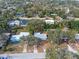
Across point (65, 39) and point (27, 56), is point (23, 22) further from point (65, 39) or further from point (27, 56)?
point (27, 56)

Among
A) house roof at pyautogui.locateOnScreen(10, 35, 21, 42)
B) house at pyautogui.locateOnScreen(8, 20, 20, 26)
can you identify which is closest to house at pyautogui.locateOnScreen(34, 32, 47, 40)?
house roof at pyautogui.locateOnScreen(10, 35, 21, 42)

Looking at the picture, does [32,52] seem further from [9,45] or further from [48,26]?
[48,26]

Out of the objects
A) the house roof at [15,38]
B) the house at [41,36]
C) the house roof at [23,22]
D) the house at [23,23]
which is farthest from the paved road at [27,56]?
the house roof at [23,22]

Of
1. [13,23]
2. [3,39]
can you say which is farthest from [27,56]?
[13,23]

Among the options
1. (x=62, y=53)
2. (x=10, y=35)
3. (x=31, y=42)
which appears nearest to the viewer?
(x=62, y=53)

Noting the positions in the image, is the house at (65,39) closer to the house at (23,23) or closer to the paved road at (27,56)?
the paved road at (27,56)

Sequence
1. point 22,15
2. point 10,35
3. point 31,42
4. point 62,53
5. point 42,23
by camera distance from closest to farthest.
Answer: point 62,53
point 31,42
point 10,35
point 42,23
point 22,15

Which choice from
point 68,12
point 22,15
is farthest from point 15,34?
point 68,12

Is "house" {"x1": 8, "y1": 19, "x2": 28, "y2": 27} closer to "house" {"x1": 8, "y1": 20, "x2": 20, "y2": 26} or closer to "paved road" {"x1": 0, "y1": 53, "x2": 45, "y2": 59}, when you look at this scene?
"house" {"x1": 8, "y1": 20, "x2": 20, "y2": 26}

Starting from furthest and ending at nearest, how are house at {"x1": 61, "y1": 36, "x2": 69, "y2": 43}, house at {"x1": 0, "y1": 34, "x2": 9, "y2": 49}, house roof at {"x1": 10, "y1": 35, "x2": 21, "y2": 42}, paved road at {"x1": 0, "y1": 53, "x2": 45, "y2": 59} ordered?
house roof at {"x1": 10, "y1": 35, "x2": 21, "y2": 42} < house at {"x1": 61, "y1": 36, "x2": 69, "y2": 43} < house at {"x1": 0, "y1": 34, "x2": 9, "y2": 49} < paved road at {"x1": 0, "y1": 53, "x2": 45, "y2": 59}

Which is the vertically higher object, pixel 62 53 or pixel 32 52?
pixel 62 53

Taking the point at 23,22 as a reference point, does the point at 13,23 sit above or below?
above
